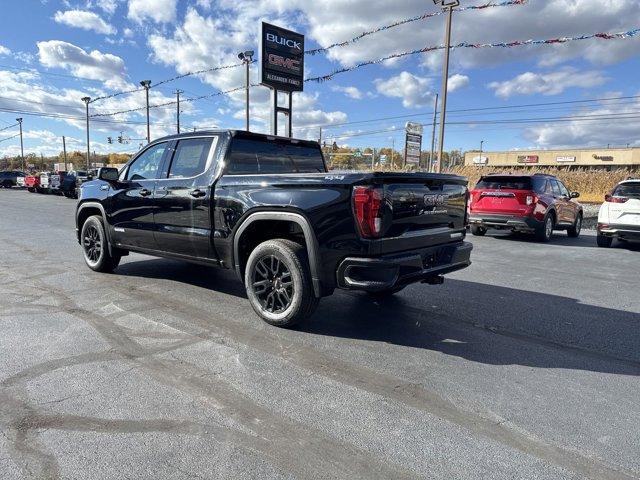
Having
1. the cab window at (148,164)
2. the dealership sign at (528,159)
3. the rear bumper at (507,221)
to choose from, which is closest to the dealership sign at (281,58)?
the rear bumper at (507,221)

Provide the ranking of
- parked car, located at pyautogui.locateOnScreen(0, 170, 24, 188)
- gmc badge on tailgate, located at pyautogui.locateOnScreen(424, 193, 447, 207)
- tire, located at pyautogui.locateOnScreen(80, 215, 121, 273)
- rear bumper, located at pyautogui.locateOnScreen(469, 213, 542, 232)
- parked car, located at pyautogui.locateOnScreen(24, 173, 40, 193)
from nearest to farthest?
gmc badge on tailgate, located at pyautogui.locateOnScreen(424, 193, 447, 207), tire, located at pyautogui.locateOnScreen(80, 215, 121, 273), rear bumper, located at pyautogui.locateOnScreen(469, 213, 542, 232), parked car, located at pyautogui.locateOnScreen(24, 173, 40, 193), parked car, located at pyautogui.locateOnScreen(0, 170, 24, 188)

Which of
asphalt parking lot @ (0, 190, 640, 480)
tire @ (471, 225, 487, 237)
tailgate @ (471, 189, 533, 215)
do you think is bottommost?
asphalt parking lot @ (0, 190, 640, 480)

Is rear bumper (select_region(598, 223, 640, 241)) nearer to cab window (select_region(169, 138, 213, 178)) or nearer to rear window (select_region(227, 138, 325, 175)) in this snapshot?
rear window (select_region(227, 138, 325, 175))

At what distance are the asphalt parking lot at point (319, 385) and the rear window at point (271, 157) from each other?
1.53 metres

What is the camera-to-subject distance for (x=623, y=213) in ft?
32.4

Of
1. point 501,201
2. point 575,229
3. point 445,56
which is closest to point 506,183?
point 501,201

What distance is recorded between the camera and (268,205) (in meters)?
4.32

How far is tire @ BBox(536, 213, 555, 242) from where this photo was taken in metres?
11.4

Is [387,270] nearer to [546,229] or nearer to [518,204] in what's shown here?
[518,204]

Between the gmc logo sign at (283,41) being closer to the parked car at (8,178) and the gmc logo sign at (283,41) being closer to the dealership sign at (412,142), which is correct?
the dealership sign at (412,142)

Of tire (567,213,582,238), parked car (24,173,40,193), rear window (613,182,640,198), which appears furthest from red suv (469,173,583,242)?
parked car (24,173,40,193)

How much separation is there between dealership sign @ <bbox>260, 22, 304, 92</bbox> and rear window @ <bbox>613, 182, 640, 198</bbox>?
13.6 m

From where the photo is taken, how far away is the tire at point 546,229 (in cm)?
1142

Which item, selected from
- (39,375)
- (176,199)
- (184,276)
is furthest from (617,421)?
(184,276)
